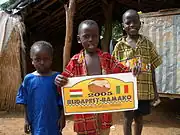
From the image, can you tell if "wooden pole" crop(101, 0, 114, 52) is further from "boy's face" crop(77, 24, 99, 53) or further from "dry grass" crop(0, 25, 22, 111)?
"boy's face" crop(77, 24, 99, 53)

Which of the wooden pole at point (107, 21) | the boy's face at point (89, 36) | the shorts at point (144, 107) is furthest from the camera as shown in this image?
the wooden pole at point (107, 21)

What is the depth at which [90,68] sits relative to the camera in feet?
7.56

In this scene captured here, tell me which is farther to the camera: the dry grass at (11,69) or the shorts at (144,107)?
the dry grass at (11,69)

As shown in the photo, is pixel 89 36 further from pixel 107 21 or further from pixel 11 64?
pixel 107 21

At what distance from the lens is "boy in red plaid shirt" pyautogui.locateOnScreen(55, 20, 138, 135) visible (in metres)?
2.23

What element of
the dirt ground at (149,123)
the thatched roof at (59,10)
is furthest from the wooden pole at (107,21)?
the dirt ground at (149,123)

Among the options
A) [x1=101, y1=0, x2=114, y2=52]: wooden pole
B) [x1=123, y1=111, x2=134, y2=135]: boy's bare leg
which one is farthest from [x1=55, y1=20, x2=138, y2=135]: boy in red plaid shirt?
[x1=101, y1=0, x2=114, y2=52]: wooden pole

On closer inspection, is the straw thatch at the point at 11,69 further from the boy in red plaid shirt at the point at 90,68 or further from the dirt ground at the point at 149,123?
the boy in red plaid shirt at the point at 90,68

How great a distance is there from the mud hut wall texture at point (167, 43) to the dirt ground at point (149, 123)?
615 mm

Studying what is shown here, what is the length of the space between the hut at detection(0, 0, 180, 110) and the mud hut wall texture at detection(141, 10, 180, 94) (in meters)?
1.09

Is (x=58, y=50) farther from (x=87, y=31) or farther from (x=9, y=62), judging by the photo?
(x=87, y=31)

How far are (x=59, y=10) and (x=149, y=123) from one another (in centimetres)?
349

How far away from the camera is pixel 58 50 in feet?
Answer: 30.6

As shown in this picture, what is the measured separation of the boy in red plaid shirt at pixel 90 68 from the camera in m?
2.23
